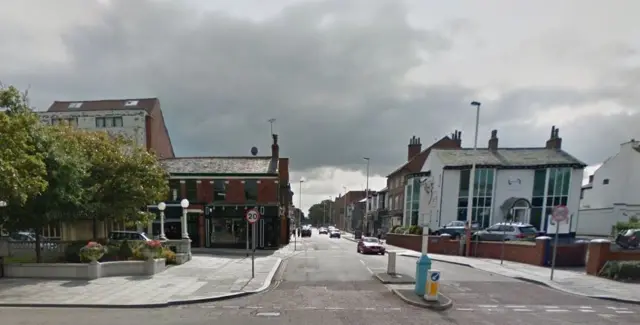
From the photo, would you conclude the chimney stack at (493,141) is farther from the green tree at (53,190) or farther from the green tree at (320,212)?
the green tree at (320,212)

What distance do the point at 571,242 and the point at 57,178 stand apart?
25370mm

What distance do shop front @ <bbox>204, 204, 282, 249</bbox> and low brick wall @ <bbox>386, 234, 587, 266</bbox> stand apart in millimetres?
13464

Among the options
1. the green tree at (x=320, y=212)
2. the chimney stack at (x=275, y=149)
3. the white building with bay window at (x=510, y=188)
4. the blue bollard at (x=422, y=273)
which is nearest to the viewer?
the blue bollard at (x=422, y=273)

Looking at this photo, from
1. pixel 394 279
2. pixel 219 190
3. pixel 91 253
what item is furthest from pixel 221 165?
pixel 394 279

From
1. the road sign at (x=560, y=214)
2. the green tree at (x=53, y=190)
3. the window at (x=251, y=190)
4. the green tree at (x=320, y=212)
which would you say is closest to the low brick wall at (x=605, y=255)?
the road sign at (x=560, y=214)

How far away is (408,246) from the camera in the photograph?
31.0 metres

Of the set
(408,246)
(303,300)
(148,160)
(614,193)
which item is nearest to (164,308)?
(303,300)

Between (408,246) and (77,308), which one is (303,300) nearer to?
(77,308)

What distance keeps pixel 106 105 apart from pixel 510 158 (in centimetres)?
4655

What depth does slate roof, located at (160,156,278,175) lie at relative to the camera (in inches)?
1086

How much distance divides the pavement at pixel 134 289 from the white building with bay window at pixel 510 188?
24.0 metres

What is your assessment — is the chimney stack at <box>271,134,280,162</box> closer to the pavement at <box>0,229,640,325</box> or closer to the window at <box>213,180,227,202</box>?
the window at <box>213,180,227,202</box>

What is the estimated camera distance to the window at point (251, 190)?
88.8 ft

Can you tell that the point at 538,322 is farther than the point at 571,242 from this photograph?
No
